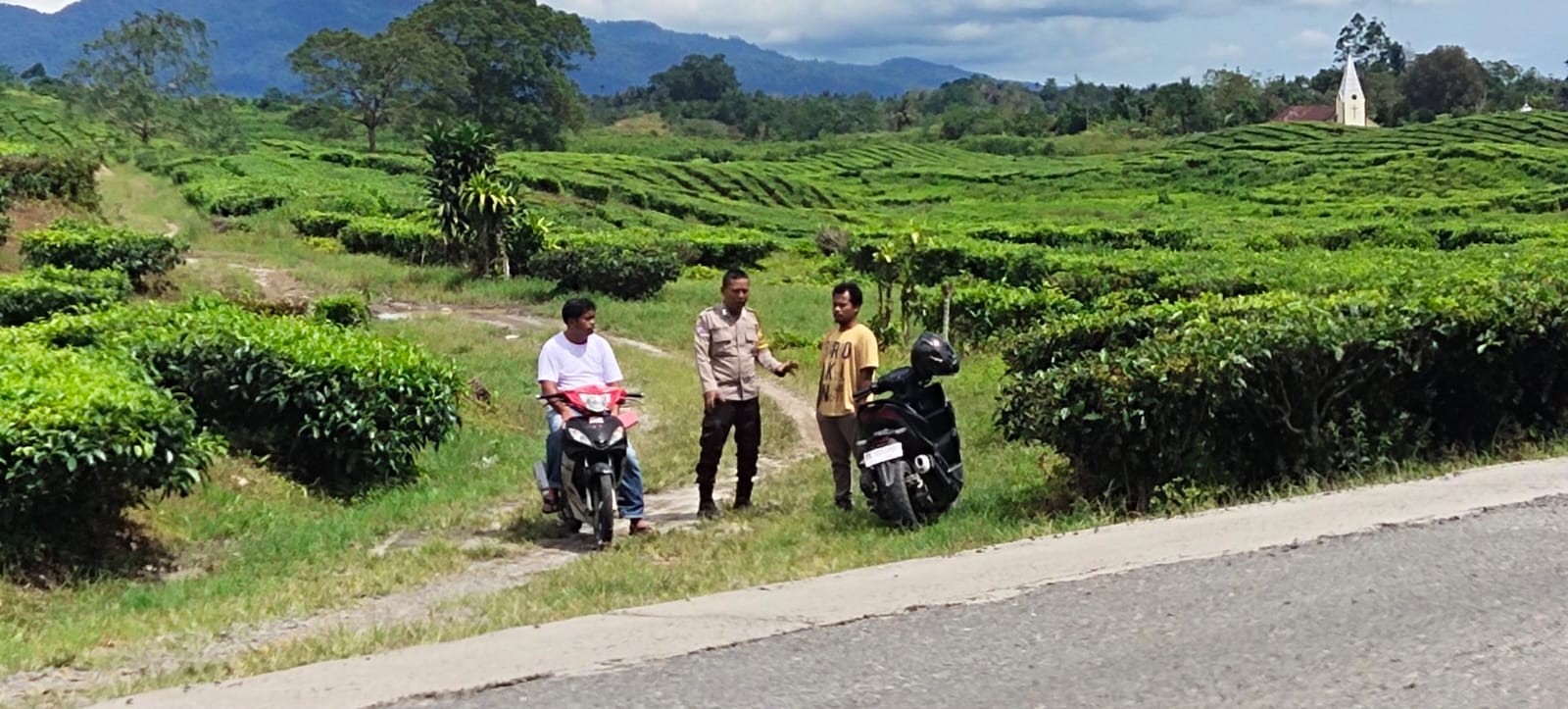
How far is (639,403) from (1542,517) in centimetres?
949

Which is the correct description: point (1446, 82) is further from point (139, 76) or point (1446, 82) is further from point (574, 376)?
point (574, 376)

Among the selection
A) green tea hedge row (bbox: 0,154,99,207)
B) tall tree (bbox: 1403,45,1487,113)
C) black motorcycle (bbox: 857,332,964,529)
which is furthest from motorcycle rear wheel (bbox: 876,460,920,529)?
tall tree (bbox: 1403,45,1487,113)

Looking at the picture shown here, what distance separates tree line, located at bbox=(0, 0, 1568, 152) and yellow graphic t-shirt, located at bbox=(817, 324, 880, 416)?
5038cm

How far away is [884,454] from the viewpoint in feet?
23.7

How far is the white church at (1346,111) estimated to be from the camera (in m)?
98.8

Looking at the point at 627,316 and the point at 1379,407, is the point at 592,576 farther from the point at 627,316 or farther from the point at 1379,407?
the point at 627,316

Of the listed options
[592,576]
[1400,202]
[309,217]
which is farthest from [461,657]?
[1400,202]

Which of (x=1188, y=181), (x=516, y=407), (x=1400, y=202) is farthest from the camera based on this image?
(x=1188, y=181)

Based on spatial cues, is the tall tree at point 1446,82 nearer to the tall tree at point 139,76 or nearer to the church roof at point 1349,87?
the church roof at point 1349,87

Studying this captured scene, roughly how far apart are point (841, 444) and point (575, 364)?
5.50 ft

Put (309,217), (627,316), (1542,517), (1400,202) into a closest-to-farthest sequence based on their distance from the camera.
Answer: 1. (1542,517)
2. (627,316)
3. (309,217)
4. (1400,202)

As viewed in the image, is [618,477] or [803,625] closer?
[803,625]

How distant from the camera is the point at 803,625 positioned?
5074 millimetres

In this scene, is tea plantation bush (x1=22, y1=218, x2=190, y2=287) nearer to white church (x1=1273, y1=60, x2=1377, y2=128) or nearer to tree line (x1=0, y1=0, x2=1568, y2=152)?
tree line (x1=0, y1=0, x2=1568, y2=152)
